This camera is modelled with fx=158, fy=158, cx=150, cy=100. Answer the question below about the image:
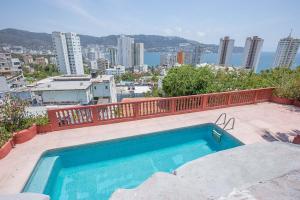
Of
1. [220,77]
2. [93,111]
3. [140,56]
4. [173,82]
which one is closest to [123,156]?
[93,111]

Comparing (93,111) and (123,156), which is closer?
(123,156)

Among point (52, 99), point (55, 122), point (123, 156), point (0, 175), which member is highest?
point (55, 122)

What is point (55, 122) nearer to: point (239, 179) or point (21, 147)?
point (21, 147)

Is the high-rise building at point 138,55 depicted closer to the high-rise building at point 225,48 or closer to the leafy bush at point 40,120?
the high-rise building at point 225,48

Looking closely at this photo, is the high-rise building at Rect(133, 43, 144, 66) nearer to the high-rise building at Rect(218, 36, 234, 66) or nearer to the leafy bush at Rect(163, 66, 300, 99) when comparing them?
the high-rise building at Rect(218, 36, 234, 66)

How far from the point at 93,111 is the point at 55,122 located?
125cm

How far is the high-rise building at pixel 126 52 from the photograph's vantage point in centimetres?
10361

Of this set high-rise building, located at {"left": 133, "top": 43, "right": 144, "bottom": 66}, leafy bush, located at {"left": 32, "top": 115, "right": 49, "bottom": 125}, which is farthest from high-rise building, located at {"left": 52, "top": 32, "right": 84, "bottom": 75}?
leafy bush, located at {"left": 32, "top": 115, "right": 49, "bottom": 125}

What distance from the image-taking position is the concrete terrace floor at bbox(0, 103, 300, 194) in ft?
12.3

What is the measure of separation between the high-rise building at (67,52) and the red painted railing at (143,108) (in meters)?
67.1

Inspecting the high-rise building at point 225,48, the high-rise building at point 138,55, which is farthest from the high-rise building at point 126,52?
the high-rise building at point 225,48

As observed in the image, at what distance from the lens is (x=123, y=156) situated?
4.93 metres

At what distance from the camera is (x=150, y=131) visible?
5320 millimetres

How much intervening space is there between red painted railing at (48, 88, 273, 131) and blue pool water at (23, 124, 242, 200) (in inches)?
43.0
